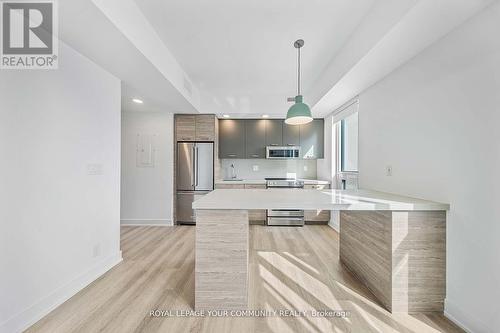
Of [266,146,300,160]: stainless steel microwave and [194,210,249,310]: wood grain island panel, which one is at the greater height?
[266,146,300,160]: stainless steel microwave

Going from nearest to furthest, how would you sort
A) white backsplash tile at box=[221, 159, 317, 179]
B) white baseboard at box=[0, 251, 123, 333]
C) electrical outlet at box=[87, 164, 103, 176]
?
white baseboard at box=[0, 251, 123, 333] < electrical outlet at box=[87, 164, 103, 176] < white backsplash tile at box=[221, 159, 317, 179]

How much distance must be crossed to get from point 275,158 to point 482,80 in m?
3.52

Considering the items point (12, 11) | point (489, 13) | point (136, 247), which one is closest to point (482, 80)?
point (489, 13)

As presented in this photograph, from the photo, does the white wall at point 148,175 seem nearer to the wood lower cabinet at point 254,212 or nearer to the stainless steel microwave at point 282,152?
the wood lower cabinet at point 254,212

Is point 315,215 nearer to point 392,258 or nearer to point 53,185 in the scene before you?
point 392,258

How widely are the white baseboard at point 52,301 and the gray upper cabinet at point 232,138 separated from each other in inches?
115

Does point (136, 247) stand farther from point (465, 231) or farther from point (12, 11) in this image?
point (465, 231)

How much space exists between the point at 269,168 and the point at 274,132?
2.79ft

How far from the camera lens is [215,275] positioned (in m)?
1.80

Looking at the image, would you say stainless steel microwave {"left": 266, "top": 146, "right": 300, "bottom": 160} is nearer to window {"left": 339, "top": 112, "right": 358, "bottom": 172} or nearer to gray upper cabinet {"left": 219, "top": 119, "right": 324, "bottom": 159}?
gray upper cabinet {"left": 219, "top": 119, "right": 324, "bottom": 159}

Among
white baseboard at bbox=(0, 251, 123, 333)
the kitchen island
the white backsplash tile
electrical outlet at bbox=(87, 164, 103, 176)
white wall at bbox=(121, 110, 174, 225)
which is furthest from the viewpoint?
the white backsplash tile

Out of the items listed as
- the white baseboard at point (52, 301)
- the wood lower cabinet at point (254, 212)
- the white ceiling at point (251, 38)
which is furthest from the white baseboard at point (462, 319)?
the white baseboard at point (52, 301)

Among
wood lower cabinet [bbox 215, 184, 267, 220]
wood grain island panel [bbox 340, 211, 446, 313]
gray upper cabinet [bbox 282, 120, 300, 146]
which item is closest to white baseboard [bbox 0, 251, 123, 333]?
wood lower cabinet [bbox 215, 184, 267, 220]

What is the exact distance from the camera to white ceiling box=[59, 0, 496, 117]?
64.6 inches
